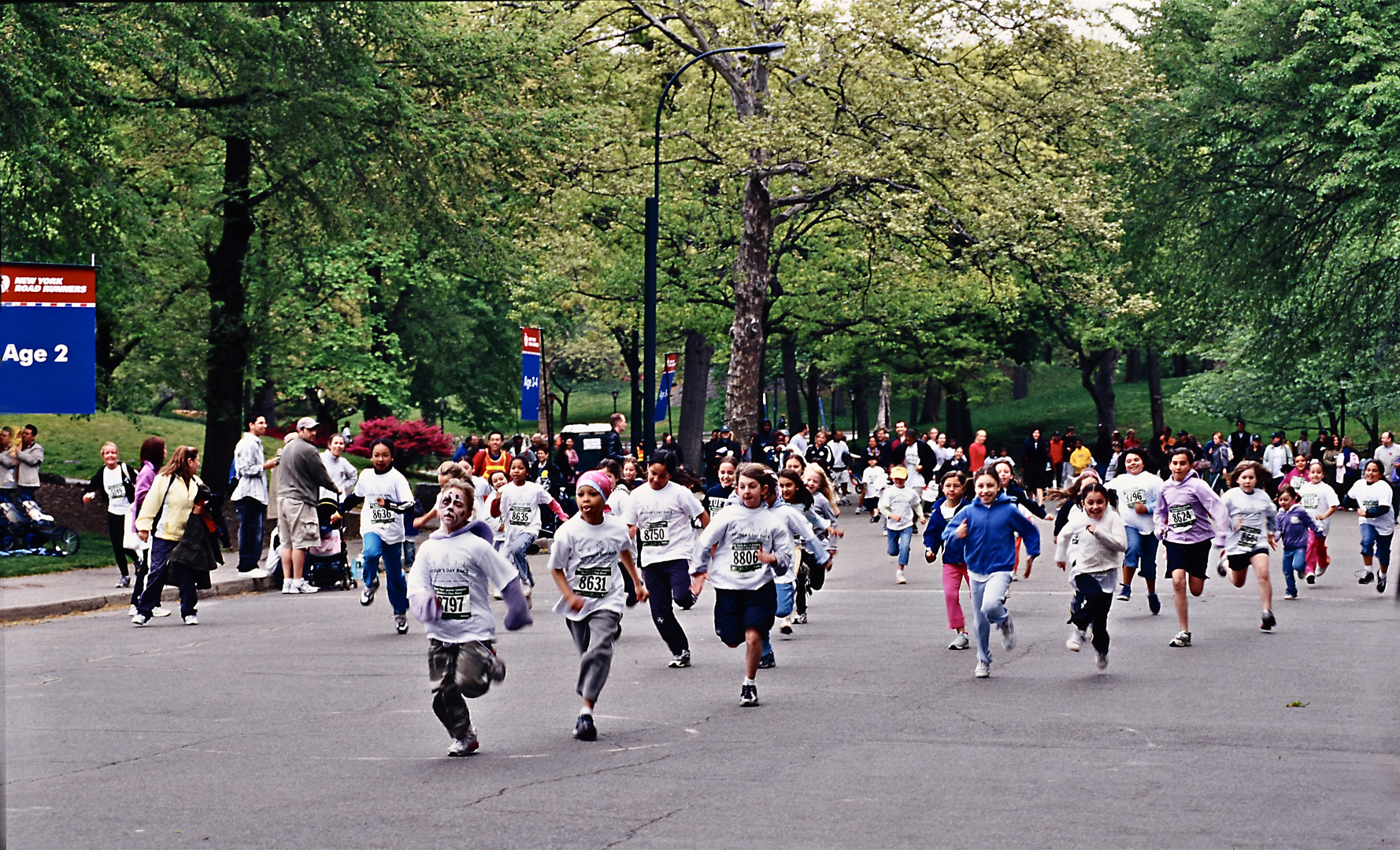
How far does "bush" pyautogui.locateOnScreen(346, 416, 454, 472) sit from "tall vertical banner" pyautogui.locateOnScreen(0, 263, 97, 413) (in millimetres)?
20638

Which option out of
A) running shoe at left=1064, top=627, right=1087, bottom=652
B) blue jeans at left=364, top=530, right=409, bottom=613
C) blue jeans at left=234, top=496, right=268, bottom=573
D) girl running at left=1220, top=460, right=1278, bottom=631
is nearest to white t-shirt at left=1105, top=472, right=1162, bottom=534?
girl running at left=1220, top=460, right=1278, bottom=631

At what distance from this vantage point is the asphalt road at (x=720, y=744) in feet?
23.5

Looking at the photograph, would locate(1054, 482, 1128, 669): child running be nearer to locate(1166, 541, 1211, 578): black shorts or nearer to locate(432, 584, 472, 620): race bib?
locate(1166, 541, 1211, 578): black shorts

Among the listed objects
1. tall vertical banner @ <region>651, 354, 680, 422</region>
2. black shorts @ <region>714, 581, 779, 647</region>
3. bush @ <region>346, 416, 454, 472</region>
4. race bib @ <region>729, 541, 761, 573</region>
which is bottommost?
black shorts @ <region>714, 581, 779, 647</region>

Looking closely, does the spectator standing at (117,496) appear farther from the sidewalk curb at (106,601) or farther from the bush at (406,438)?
the bush at (406,438)

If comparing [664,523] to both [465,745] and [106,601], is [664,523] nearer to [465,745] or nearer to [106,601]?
[465,745]

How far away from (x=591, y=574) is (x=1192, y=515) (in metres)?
6.51

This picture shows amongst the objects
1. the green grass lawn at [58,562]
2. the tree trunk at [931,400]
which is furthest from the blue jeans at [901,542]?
the tree trunk at [931,400]

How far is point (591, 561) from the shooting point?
10.1m

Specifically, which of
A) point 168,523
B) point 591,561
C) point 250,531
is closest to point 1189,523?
point 591,561

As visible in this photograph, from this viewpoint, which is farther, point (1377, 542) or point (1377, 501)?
point (1377, 542)

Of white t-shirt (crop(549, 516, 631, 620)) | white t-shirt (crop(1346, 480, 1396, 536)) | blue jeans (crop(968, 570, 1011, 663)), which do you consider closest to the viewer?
white t-shirt (crop(549, 516, 631, 620))

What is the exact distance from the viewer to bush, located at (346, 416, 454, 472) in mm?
37250

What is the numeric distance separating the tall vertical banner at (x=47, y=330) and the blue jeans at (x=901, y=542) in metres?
9.73
